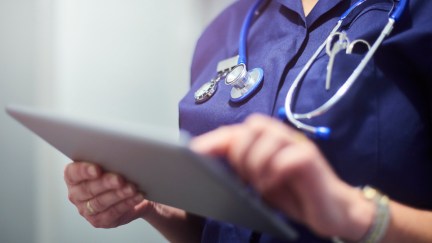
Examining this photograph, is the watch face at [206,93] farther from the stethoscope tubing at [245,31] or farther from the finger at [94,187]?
the finger at [94,187]

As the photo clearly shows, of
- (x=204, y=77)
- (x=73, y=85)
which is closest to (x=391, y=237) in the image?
(x=204, y=77)

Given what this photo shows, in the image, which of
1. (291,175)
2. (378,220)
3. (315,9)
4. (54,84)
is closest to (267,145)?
(291,175)

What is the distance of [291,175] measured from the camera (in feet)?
0.78

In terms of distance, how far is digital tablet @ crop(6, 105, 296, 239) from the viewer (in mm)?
239

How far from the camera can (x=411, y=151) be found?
386mm

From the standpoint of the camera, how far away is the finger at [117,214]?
0.49 m

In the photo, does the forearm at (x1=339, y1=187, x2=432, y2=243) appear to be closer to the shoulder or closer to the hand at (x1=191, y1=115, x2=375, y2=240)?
the hand at (x1=191, y1=115, x2=375, y2=240)

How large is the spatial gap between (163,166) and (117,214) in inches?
11.6

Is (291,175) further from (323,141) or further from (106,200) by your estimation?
(106,200)

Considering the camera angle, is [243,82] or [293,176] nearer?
[293,176]

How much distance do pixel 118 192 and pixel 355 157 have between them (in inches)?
13.7

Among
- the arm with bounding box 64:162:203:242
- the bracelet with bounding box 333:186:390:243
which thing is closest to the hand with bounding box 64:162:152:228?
the arm with bounding box 64:162:203:242

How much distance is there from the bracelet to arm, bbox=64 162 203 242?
1.02 feet

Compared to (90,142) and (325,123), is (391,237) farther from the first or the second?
(90,142)
